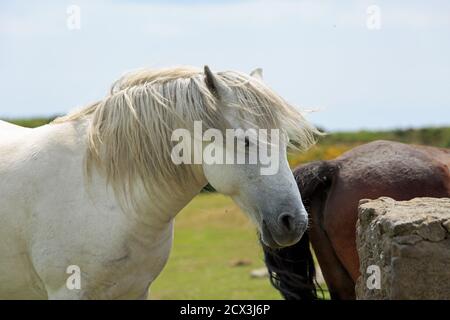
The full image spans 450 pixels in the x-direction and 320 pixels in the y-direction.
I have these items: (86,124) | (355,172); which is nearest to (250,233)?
(355,172)

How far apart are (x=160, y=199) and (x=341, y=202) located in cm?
226

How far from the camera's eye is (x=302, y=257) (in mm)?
6980

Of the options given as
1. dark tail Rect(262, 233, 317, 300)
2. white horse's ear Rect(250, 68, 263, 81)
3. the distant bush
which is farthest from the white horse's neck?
the distant bush

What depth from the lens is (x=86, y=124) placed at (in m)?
5.00

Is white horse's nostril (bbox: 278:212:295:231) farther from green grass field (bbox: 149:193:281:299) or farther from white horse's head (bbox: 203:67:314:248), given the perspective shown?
green grass field (bbox: 149:193:281:299)

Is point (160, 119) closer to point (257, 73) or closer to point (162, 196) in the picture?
point (162, 196)

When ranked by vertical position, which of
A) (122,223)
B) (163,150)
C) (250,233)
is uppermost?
(163,150)

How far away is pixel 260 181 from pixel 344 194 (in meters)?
2.39

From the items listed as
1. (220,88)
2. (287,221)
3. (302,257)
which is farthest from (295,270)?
(220,88)

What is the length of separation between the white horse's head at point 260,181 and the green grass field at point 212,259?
3.38m

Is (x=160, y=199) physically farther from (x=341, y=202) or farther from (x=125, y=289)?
(x=341, y=202)

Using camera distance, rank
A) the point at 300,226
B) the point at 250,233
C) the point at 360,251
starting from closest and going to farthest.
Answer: the point at 300,226
the point at 360,251
the point at 250,233

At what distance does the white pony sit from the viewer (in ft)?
15.3

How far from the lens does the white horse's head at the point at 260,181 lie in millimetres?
4430
